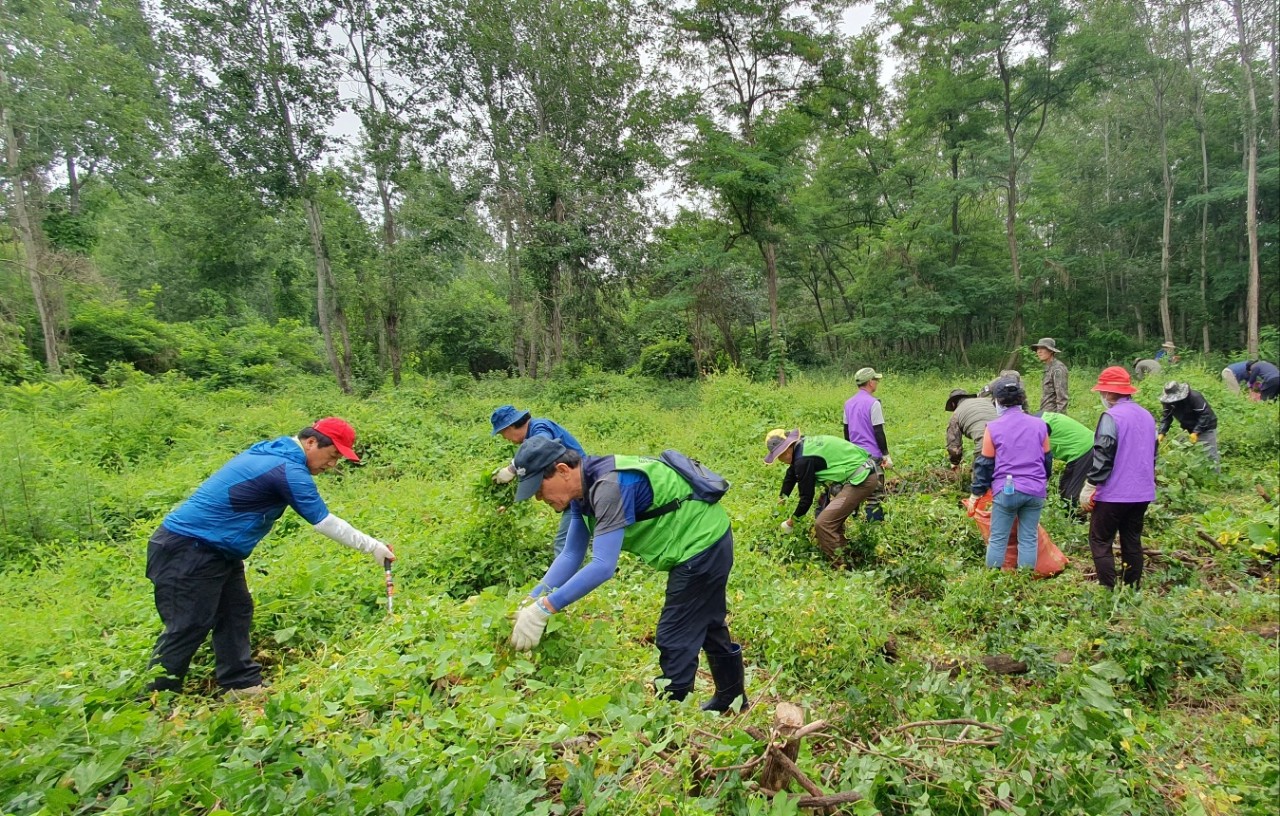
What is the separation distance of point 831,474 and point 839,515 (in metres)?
0.38

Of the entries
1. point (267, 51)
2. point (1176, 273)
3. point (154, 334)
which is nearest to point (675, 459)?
point (267, 51)

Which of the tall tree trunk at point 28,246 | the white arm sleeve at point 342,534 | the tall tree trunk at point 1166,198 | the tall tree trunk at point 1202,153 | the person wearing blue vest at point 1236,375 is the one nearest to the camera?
the white arm sleeve at point 342,534

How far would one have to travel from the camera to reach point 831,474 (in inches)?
197

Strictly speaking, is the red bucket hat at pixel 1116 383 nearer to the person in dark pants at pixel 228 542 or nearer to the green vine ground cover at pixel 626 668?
the green vine ground cover at pixel 626 668

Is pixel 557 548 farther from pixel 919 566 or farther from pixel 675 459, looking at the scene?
pixel 919 566

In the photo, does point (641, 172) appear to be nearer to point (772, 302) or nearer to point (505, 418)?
point (772, 302)

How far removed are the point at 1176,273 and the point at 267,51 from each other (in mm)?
31464

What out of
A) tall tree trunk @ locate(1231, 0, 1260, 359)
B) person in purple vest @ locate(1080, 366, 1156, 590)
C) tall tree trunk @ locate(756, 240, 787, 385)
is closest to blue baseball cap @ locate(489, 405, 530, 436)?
person in purple vest @ locate(1080, 366, 1156, 590)

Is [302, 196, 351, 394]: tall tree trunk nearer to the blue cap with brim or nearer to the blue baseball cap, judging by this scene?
the blue baseball cap

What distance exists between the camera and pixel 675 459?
9.44ft

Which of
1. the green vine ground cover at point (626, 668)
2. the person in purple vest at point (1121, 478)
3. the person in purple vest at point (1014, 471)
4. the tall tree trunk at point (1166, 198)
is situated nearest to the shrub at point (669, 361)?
the green vine ground cover at point (626, 668)

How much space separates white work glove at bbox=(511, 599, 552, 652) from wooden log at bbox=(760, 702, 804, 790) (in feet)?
3.43

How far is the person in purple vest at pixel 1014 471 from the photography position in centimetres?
443

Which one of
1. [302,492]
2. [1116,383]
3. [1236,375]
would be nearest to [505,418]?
[302,492]
